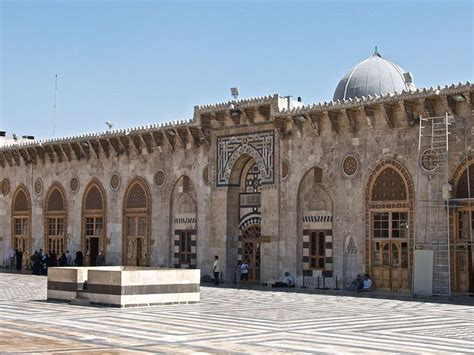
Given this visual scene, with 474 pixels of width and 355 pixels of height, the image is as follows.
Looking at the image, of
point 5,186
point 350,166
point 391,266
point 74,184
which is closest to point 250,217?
point 350,166

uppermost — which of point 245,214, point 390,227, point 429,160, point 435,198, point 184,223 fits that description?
point 429,160

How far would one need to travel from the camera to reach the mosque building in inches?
692

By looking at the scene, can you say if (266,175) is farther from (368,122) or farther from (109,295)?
(109,295)

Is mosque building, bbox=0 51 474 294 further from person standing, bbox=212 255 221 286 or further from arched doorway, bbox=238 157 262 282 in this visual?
person standing, bbox=212 255 221 286

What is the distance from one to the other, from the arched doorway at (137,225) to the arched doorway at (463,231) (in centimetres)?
1069

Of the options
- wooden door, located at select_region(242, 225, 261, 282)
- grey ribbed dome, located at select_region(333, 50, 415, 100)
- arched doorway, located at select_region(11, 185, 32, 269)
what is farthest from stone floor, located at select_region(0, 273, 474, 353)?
arched doorway, located at select_region(11, 185, 32, 269)

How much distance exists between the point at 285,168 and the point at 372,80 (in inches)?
198

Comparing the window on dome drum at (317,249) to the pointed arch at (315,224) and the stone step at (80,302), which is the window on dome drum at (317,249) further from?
the stone step at (80,302)

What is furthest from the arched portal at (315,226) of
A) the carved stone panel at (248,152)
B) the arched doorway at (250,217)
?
the arched doorway at (250,217)

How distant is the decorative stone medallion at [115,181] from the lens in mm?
26062

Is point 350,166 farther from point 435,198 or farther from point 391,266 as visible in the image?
point 391,266

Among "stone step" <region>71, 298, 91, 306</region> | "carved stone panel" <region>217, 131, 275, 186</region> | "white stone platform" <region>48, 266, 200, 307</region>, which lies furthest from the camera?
"carved stone panel" <region>217, 131, 275, 186</region>

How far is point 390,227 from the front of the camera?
735 inches

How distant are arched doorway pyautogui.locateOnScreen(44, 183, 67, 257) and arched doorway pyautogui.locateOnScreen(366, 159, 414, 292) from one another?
1323cm
